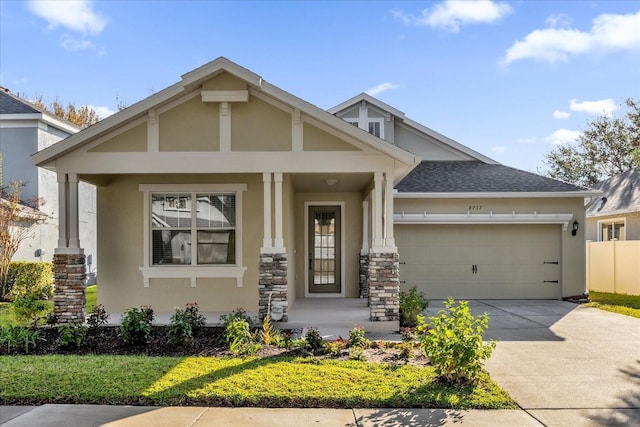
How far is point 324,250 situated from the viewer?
1270 centimetres

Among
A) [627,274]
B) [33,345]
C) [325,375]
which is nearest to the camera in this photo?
[325,375]

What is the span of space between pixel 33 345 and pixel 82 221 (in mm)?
12099

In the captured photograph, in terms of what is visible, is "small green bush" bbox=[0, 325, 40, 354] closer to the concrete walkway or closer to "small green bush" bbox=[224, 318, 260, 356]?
the concrete walkway

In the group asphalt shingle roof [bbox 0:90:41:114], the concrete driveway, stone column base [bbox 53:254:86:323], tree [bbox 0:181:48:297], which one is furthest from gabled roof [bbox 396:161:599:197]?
asphalt shingle roof [bbox 0:90:41:114]

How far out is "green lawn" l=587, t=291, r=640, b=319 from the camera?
1170cm

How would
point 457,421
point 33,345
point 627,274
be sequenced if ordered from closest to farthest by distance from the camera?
point 457,421
point 33,345
point 627,274

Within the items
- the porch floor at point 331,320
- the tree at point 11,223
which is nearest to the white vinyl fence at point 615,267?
the porch floor at point 331,320

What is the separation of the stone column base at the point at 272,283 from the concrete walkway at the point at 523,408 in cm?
378

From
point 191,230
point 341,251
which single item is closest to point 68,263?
point 191,230

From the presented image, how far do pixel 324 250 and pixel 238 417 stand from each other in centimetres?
804

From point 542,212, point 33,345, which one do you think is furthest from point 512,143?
point 33,345

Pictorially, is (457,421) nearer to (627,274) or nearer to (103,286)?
(103,286)

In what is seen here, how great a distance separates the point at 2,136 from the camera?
16172 millimetres

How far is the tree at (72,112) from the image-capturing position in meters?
33.2
